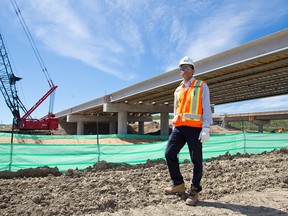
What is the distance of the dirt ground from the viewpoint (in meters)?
3.23

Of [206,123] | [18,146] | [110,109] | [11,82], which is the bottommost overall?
[18,146]

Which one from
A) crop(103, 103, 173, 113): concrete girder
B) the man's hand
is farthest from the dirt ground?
crop(103, 103, 173, 113): concrete girder

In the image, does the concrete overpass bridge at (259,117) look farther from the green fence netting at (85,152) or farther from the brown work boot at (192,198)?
the brown work boot at (192,198)

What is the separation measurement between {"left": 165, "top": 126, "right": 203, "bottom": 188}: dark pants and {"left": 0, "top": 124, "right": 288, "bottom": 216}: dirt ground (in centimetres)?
33

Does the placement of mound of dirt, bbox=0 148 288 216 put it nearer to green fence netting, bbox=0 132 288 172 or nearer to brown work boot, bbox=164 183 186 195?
brown work boot, bbox=164 183 186 195

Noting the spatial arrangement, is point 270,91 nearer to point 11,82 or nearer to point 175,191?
point 175,191

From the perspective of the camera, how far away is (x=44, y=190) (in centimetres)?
392

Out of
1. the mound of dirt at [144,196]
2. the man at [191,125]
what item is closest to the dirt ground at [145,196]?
the mound of dirt at [144,196]

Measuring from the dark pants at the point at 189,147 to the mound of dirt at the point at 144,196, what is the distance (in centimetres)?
33

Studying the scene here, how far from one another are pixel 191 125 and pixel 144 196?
3.97ft

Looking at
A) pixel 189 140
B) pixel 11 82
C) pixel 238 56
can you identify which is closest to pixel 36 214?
pixel 189 140

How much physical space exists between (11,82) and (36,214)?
126ft

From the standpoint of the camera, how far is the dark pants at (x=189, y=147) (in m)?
3.54

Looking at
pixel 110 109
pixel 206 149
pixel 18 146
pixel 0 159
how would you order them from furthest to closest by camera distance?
pixel 110 109 → pixel 206 149 → pixel 18 146 → pixel 0 159
